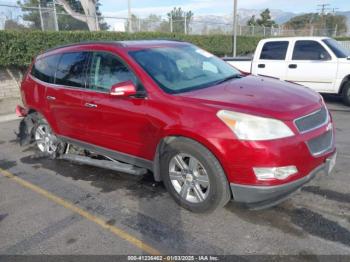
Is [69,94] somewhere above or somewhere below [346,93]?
above

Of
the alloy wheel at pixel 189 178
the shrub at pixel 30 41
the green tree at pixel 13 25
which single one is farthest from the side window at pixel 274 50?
the green tree at pixel 13 25

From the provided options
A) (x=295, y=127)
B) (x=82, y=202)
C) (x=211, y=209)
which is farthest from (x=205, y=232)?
(x=82, y=202)

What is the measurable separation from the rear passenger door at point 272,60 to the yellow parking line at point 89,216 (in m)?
6.72

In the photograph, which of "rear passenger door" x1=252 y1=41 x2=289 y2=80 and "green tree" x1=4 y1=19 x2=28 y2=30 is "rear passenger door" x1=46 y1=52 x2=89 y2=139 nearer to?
"rear passenger door" x1=252 y1=41 x2=289 y2=80

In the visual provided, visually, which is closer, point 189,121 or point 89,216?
point 189,121

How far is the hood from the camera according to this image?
3111mm

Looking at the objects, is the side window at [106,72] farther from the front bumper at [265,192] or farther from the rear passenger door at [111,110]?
the front bumper at [265,192]

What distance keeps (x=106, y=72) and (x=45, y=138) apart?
2.13 metres

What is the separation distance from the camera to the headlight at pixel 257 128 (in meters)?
2.97

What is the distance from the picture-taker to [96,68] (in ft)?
14.2

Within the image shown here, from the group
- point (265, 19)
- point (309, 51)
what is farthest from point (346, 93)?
point (265, 19)

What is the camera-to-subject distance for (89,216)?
363 centimetres

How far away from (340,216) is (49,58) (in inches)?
181

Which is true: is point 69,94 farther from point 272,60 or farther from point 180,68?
point 272,60
